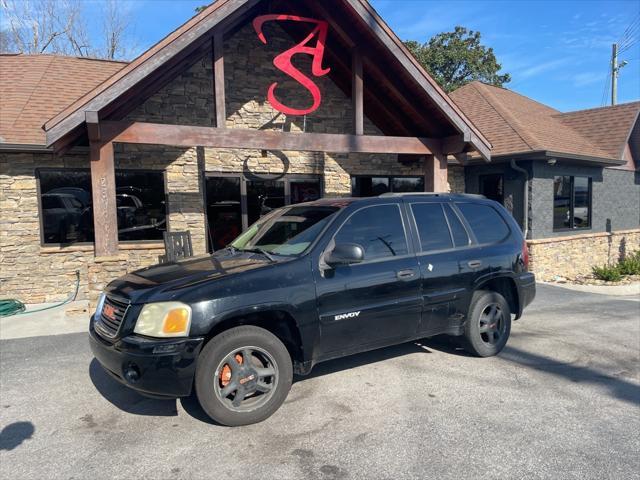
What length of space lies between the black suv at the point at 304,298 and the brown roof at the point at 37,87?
6.31 metres

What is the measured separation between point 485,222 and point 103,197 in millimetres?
5802

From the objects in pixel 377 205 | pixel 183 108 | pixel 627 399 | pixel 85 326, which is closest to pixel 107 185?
pixel 85 326

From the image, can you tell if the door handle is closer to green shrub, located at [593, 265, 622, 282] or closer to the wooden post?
the wooden post

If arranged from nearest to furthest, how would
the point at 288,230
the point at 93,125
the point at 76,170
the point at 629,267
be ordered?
the point at 288,230 < the point at 93,125 < the point at 76,170 < the point at 629,267

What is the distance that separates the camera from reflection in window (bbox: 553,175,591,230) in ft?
43.8

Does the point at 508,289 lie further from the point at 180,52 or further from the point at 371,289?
the point at 180,52

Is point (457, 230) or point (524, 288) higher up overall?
point (457, 230)

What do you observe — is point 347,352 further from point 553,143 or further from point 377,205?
point 553,143

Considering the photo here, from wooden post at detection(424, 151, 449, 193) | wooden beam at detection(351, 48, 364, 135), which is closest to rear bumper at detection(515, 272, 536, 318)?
wooden post at detection(424, 151, 449, 193)

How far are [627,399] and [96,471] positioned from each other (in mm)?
4535

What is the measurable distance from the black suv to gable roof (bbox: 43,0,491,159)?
11.2 ft

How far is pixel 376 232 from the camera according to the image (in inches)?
179

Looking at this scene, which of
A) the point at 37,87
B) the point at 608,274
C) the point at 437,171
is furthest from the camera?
the point at 608,274

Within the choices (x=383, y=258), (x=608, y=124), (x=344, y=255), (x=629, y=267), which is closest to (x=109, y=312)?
(x=344, y=255)
